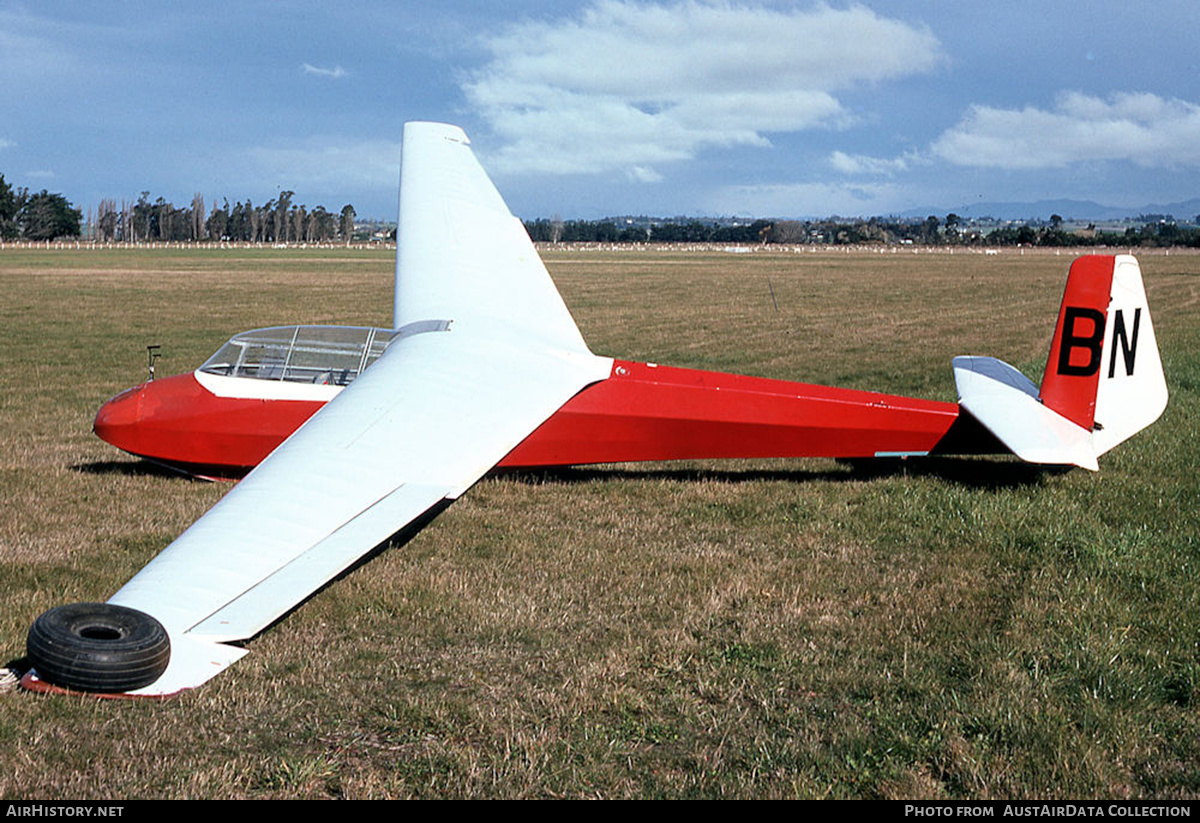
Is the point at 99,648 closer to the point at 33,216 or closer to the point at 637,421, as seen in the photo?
the point at 637,421

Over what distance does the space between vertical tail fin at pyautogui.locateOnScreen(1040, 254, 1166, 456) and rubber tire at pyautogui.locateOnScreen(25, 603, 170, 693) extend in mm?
8367

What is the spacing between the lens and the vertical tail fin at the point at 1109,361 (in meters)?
9.14

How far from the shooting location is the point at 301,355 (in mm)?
9703

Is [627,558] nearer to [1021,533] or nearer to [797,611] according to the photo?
[797,611]

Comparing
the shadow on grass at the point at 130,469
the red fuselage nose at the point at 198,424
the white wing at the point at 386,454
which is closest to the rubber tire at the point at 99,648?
the white wing at the point at 386,454

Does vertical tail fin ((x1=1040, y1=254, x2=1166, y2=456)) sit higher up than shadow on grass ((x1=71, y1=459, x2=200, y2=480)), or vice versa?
vertical tail fin ((x1=1040, y1=254, x2=1166, y2=456))

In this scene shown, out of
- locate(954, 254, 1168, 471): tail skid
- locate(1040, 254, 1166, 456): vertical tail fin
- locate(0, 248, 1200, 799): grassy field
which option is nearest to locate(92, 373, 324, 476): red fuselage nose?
locate(0, 248, 1200, 799): grassy field

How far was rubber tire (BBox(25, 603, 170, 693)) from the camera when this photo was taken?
3246 mm

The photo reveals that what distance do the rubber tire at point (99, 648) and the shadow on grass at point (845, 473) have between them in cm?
654

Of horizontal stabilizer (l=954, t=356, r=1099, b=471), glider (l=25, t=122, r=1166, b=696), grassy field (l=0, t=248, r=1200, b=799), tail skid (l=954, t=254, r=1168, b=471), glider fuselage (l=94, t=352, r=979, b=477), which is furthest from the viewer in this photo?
tail skid (l=954, t=254, r=1168, b=471)

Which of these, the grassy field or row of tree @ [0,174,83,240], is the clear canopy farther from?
row of tree @ [0,174,83,240]

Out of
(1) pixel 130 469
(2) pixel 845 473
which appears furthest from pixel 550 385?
(1) pixel 130 469
